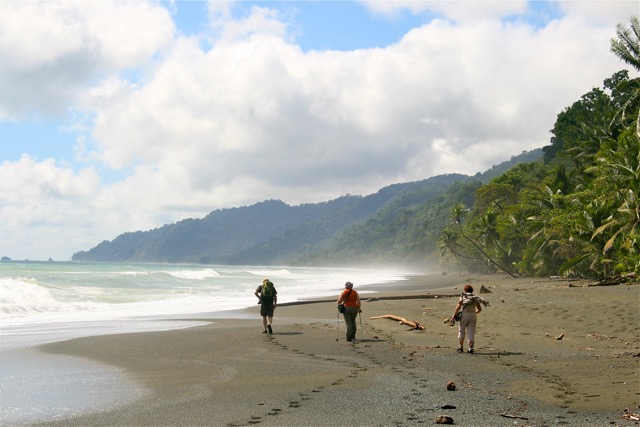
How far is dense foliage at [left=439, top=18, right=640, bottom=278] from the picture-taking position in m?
27.2

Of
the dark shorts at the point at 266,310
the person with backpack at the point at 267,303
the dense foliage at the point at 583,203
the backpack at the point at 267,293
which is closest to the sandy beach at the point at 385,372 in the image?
the person with backpack at the point at 267,303

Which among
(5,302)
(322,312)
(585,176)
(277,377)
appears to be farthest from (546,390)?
(585,176)

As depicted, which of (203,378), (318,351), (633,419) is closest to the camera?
(633,419)

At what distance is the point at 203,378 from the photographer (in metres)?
9.52

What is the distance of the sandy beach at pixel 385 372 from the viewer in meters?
7.05

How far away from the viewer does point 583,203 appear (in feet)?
110

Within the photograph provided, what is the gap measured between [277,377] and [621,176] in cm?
2333

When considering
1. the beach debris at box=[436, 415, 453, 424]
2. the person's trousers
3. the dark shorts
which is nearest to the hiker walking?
the person's trousers

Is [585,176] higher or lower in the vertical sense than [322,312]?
higher

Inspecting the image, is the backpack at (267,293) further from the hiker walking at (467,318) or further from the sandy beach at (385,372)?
the hiker walking at (467,318)

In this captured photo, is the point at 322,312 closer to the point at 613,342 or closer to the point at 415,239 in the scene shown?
the point at 613,342

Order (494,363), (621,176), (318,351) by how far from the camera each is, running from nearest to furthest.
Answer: (494,363) → (318,351) → (621,176)

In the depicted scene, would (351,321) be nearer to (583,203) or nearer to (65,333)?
(65,333)

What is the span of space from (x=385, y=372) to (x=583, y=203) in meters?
27.7
